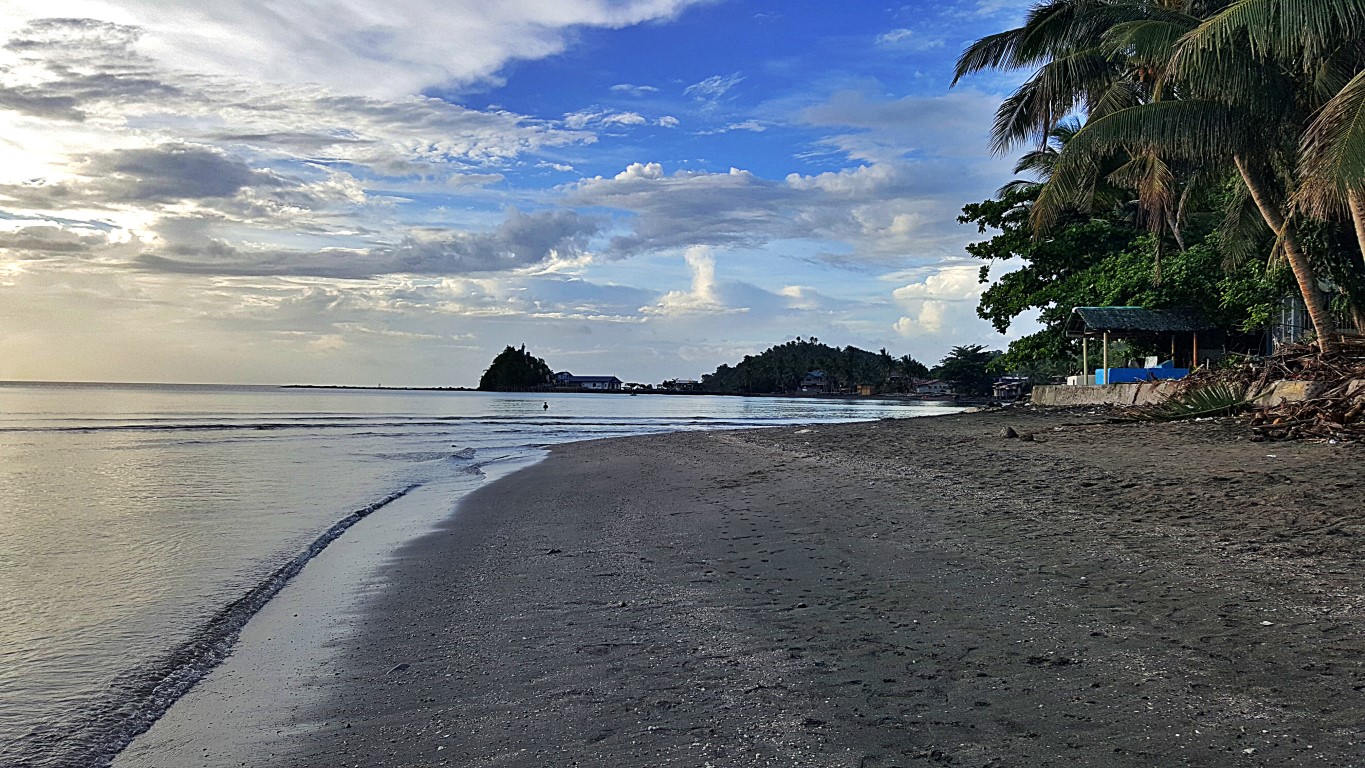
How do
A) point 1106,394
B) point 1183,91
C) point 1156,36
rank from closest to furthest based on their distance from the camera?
point 1156,36 < point 1183,91 < point 1106,394

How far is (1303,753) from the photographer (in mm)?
2908

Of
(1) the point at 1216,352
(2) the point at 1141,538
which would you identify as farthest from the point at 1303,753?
(1) the point at 1216,352

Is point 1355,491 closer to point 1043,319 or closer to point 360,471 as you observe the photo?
point 360,471

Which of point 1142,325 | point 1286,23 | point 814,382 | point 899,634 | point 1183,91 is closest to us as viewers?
point 899,634

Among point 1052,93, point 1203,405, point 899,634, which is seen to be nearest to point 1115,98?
point 1052,93

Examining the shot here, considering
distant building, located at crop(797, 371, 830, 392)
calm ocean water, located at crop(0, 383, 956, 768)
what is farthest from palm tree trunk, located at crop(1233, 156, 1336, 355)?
distant building, located at crop(797, 371, 830, 392)

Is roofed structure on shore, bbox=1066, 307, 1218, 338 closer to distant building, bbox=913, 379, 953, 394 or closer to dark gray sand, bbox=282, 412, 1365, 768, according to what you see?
dark gray sand, bbox=282, 412, 1365, 768

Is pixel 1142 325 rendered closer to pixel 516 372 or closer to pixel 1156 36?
Result: pixel 1156 36

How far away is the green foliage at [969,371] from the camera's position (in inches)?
3944

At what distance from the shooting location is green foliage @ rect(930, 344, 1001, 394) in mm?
100188

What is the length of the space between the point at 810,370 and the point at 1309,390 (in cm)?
13775

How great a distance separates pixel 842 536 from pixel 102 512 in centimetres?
862

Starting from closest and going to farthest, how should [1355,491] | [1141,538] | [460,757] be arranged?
1. [460,757]
2. [1141,538]
3. [1355,491]

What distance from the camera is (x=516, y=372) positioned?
166750 millimetres
